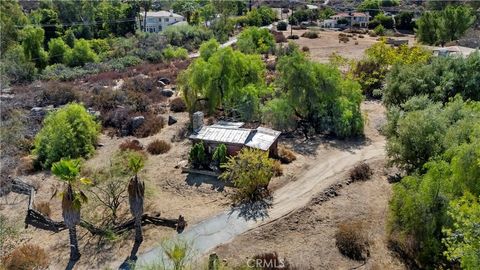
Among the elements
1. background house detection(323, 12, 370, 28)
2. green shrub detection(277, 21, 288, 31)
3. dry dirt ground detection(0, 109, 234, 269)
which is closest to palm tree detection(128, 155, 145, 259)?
dry dirt ground detection(0, 109, 234, 269)

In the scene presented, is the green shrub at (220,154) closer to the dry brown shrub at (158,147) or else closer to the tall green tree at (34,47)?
the dry brown shrub at (158,147)

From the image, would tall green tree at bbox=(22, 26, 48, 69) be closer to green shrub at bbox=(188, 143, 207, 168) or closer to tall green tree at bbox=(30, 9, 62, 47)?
tall green tree at bbox=(30, 9, 62, 47)

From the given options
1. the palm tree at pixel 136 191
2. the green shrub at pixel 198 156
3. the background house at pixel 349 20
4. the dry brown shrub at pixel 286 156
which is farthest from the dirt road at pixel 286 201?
the background house at pixel 349 20

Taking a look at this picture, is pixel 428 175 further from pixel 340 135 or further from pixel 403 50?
pixel 403 50

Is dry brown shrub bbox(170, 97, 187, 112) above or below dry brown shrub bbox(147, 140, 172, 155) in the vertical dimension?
above

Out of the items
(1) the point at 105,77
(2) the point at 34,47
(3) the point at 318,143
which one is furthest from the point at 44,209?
(2) the point at 34,47

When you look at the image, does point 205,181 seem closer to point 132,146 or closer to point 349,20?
point 132,146
